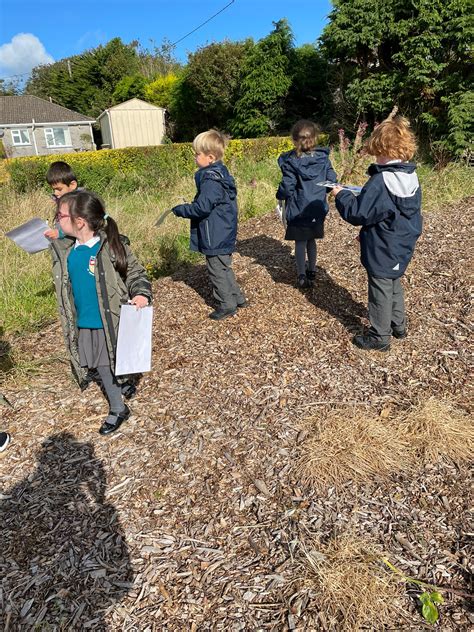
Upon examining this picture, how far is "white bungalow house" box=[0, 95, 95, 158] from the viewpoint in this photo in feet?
119

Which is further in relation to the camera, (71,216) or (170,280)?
(170,280)

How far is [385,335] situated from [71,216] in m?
2.52

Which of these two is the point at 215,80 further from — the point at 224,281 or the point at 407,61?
the point at 224,281

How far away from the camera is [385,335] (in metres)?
3.70

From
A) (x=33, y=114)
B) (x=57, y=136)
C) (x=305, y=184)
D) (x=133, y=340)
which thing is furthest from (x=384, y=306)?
(x=33, y=114)

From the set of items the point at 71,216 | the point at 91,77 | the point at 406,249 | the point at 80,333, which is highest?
the point at 91,77

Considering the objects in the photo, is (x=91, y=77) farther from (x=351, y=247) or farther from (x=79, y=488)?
(x=79, y=488)

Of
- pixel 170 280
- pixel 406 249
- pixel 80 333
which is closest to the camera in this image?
pixel 80 333

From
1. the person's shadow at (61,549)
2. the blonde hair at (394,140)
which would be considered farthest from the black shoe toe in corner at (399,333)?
the person's shadow at (61,549)

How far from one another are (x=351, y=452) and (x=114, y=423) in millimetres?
1606

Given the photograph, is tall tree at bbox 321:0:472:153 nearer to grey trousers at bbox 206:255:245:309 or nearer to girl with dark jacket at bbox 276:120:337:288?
girl with dark jacket at bbox 276:120:337:288

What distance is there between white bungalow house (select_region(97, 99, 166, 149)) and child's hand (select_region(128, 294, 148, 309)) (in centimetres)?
3071

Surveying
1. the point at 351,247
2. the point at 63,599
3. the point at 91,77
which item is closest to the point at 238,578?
the point at 63,599

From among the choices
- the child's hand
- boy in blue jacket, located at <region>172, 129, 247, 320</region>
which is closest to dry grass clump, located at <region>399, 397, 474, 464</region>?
the child's hand
